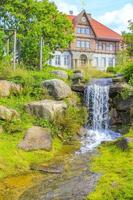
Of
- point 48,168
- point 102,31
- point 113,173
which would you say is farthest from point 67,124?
point 102,31

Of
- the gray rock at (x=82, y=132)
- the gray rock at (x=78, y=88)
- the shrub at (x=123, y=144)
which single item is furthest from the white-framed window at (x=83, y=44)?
the shrub at (x=123, y=144)

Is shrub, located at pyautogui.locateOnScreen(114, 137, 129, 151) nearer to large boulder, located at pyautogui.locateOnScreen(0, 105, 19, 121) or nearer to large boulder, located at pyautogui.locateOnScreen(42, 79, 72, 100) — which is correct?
large boulder, located at pyautogui.locateOnScreen(0, 105, 19, 121)

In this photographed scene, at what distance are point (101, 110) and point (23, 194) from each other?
10.2 meters

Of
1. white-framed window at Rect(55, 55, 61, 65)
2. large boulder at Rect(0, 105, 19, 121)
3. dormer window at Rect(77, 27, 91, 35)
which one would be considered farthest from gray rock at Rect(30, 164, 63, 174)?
dormer window at Rect(77, 27, 91, 35)

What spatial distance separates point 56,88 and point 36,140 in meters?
4.51

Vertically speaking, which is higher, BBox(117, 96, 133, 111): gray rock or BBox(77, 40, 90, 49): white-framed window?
BBox(77, 40, 90, 49): white-framed window

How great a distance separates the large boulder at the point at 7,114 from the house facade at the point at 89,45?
41.0m

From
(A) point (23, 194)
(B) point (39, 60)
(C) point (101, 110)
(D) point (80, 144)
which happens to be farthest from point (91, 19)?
(A) point (23, 194)

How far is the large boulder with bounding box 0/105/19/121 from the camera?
15068 mm

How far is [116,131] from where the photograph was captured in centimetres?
1795

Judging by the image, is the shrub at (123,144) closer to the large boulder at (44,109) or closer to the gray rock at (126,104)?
the large boulder at (44,109)

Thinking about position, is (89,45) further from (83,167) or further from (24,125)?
(83,167)

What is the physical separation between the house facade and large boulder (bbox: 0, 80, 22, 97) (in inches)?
1520

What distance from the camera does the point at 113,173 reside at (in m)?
10.9
